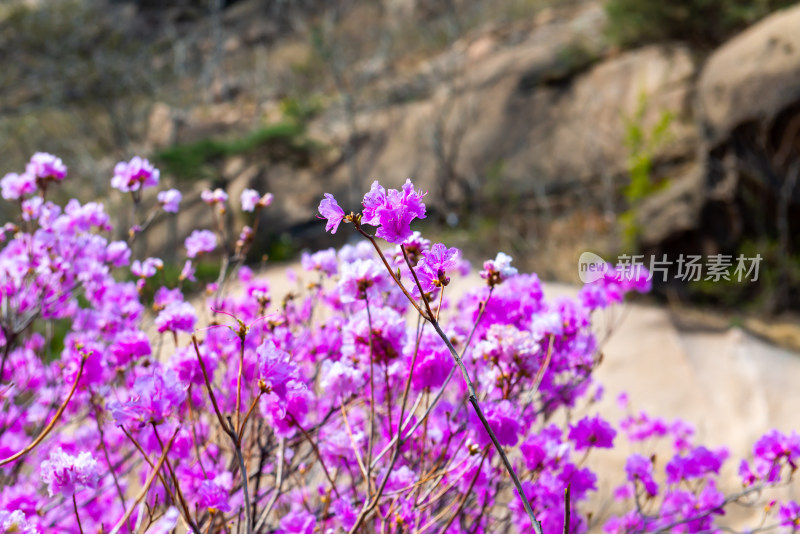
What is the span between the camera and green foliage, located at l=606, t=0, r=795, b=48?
707 centimetres

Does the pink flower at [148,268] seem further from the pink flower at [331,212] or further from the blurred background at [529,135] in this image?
the blurred background at [529,135]

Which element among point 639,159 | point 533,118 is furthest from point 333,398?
point 533,118

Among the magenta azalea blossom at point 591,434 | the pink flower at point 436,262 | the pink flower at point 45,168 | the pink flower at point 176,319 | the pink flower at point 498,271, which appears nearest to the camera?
the pink flower at point 436,262

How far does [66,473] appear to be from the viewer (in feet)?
3.18

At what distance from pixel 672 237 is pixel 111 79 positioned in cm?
856

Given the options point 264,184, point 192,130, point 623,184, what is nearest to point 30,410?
point 623,184

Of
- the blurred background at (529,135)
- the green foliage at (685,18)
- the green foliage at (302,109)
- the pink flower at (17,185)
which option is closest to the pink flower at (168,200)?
the pink flower at (17,185)

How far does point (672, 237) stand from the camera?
641cm

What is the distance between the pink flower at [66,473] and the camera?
38.1 inches

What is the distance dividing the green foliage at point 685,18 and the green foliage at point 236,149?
18.3 feet

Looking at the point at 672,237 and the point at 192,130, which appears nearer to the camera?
the point at 672,237

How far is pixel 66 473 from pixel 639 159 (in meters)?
7.10

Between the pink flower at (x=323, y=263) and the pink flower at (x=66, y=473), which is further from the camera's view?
the pink flower at (x=323, y=263)

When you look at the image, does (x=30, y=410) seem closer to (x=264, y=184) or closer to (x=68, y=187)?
(x=264, y=184)
